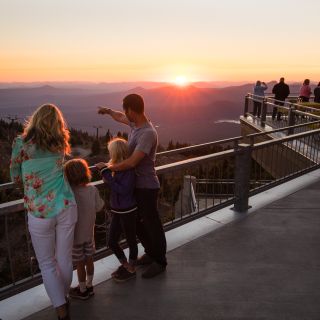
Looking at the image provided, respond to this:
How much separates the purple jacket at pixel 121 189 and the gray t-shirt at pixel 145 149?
9 cm

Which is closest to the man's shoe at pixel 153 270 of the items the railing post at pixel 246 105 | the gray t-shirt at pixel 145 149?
the gray t-shirt at pixel 145 149

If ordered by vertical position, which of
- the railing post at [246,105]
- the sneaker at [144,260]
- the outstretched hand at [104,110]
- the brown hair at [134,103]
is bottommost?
the sneaker at [144,260]

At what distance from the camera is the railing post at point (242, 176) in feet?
19.8

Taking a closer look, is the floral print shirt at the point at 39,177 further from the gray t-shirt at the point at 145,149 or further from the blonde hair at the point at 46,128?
the gray t-shirt at the point at 145,149

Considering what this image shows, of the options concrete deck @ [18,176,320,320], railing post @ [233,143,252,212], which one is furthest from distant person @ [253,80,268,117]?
concrete deck @ [18,176,320,320]

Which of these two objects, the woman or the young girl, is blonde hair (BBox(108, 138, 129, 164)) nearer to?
the young girl

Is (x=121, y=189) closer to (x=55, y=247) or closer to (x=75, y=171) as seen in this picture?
(x=75, y=171)

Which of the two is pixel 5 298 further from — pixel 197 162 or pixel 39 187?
pixel 197 162

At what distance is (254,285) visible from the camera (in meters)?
4.18

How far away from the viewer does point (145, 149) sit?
3760mm

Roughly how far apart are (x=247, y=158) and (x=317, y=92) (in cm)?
1497

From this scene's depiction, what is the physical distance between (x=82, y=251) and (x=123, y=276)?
0.66 m

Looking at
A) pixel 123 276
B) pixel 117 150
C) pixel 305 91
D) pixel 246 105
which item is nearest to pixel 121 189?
pixel 117 150

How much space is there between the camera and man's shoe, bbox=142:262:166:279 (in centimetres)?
425
